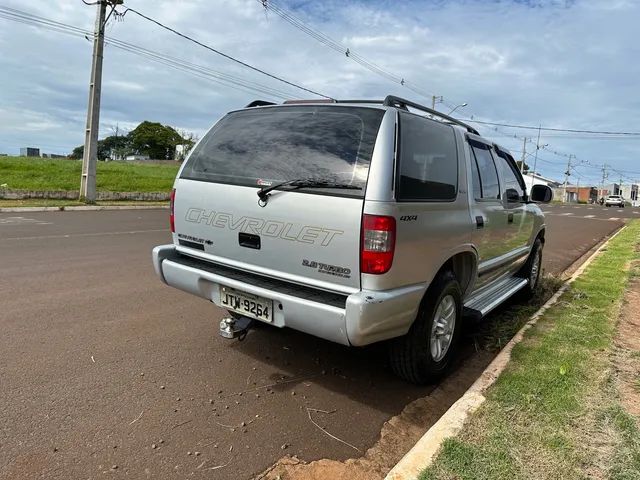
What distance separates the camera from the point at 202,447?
2.73 m

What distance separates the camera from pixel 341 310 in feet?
9.50

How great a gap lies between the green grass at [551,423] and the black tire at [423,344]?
1.52 ft

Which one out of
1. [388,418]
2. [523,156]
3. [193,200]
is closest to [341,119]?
[193,200]

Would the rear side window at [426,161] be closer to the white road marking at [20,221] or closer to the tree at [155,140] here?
the white road marking at [20,221]

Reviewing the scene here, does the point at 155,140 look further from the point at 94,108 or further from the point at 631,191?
the point at 631,191

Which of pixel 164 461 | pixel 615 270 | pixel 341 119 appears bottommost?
pixel 164 461

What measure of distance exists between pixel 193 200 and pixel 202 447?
1769 mm

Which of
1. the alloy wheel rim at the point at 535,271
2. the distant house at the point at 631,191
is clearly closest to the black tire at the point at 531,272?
the alloy wheel rim at the point at 535,271

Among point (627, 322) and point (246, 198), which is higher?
point (246, 198)

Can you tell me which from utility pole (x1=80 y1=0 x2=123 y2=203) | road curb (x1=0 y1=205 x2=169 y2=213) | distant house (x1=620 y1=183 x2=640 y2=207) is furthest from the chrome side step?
distant house (x1=620 y1=183 x2=640 y2=207)

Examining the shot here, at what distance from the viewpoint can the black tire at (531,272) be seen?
242 inches

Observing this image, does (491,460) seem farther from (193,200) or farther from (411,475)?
(193,200)

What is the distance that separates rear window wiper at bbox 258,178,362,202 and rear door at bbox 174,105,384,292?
1 centimetres

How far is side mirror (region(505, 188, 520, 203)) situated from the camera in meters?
5.03
